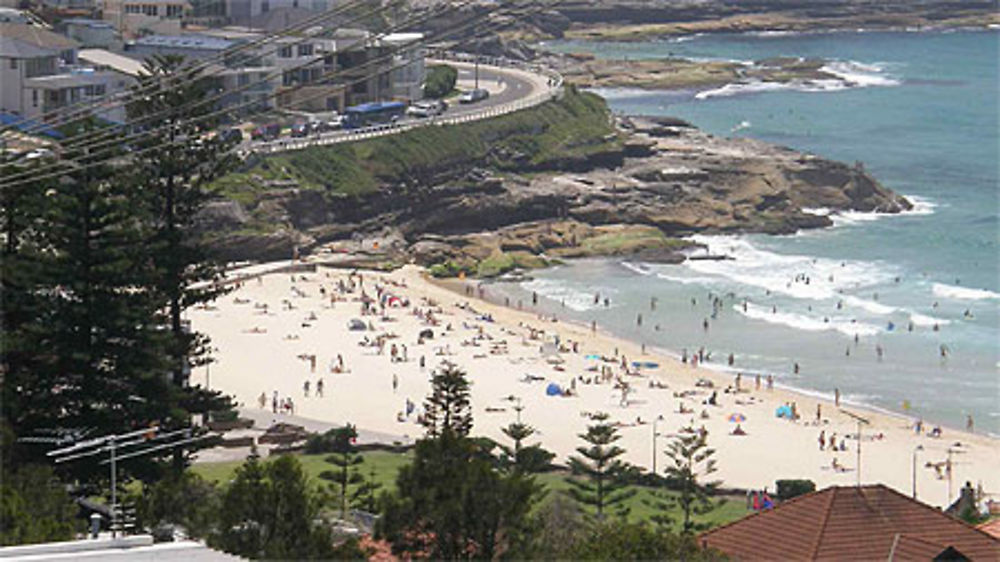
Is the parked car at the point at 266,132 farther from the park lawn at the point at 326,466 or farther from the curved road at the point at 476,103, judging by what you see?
the park lawn at the point at 326,466

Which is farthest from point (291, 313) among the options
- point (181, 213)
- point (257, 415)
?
point (181, 213)

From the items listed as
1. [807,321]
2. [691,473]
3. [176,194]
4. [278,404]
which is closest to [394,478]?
[176,194]

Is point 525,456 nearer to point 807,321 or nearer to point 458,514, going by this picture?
point 458,514

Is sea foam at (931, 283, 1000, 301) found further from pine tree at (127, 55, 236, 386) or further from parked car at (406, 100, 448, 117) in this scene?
pine tree at (127, 55, 236, 386)

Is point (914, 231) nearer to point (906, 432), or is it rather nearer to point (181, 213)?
point (906, 432)

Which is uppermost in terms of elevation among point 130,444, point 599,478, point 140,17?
point 140,17
